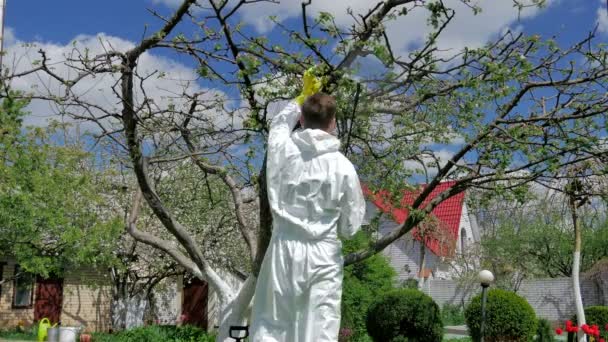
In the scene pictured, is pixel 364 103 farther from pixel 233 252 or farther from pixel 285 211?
pixel 233 252

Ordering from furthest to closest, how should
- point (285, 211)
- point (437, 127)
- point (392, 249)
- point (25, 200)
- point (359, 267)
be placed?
point (392, 249), point (359, 267), point (25, 200), point (437, 127), point (285, 211)

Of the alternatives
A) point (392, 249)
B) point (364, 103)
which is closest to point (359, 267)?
point (364, 103)

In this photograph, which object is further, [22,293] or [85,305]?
[85,305]

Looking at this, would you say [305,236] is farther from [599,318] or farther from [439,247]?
[439,247]

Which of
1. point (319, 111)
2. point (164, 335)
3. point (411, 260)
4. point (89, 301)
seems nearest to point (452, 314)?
point (411, 260)

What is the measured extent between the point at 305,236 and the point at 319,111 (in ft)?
2.25

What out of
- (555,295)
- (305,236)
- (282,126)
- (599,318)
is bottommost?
(599,318)

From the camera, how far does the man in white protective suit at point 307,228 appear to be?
3430mm

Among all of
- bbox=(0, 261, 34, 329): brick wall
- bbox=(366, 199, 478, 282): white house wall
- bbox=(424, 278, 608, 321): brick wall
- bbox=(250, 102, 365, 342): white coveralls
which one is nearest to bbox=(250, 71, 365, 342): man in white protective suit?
bbox=(250, 102, 365, 342): white coveralls

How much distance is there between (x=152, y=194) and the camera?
8.07 m

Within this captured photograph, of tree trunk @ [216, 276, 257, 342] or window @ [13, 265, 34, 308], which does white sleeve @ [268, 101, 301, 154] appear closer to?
tree trunk @ [216, 276, 257, 342]

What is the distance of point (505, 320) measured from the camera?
13.6m

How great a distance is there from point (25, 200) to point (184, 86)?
7447mm

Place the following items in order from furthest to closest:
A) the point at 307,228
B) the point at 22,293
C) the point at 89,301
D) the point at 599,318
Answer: the point at 89,301, the point at 22,293, the point at 599,318, the point at 307,228
